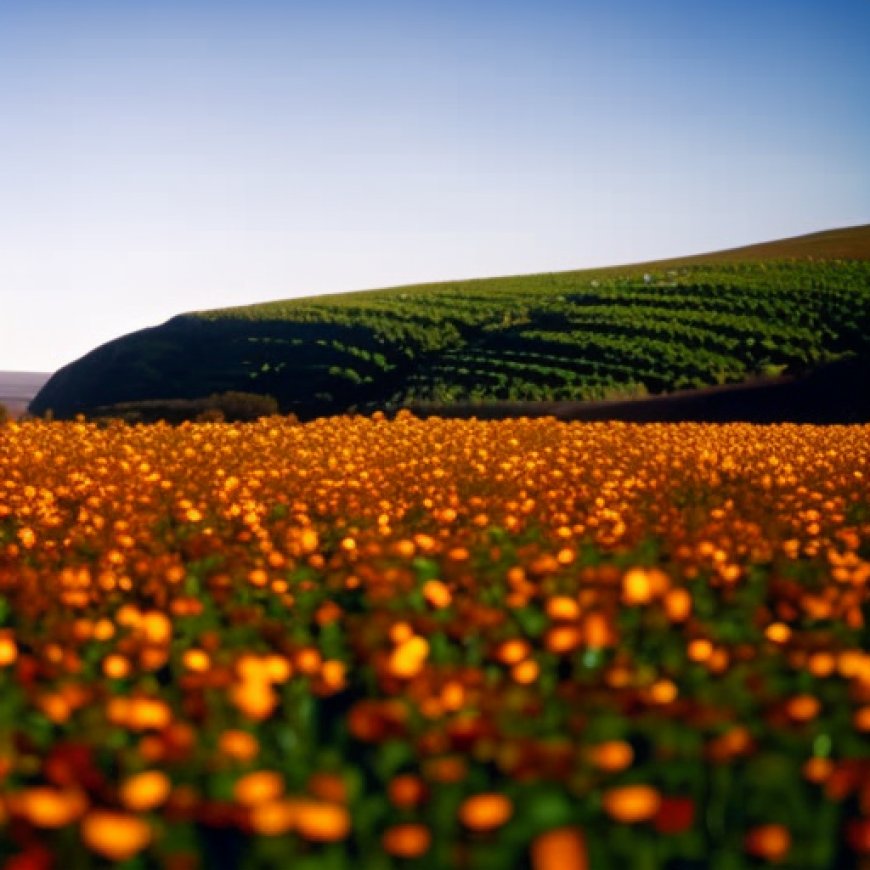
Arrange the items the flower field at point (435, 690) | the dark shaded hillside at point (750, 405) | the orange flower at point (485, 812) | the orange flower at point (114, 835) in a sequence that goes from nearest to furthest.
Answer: the orange flower at point (114, 835)
the orange flower at point (485, 812)
the flower field at point (435, 690)
the dark shaded hillside at point (750, 405)

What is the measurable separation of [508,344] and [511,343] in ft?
0.46

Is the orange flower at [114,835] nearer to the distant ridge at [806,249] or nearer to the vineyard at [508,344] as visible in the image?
the vineyard at [508,344]

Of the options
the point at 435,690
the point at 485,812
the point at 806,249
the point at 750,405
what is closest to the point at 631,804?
the point at 485,812

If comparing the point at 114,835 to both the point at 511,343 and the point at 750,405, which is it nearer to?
the point at 750,405

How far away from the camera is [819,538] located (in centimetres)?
632

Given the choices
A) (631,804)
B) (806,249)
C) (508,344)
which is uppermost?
(806,249)

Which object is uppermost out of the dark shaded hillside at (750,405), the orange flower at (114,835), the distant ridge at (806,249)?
the distant ridge at (806,249)

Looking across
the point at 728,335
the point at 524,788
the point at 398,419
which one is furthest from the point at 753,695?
the point at 728,335

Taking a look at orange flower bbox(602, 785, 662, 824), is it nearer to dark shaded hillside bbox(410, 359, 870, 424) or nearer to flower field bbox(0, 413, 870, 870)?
flower field bbox(0, 413, 870, 870)

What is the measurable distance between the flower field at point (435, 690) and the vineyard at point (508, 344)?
2770 centimetres

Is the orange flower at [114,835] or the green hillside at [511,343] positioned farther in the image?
the green hillside at [511,343]

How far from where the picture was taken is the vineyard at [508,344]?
36156mm

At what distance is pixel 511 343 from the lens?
1759 inches

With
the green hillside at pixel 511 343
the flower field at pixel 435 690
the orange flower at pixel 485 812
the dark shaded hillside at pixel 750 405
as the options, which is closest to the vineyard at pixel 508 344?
the green hillside at pixel 511 343
